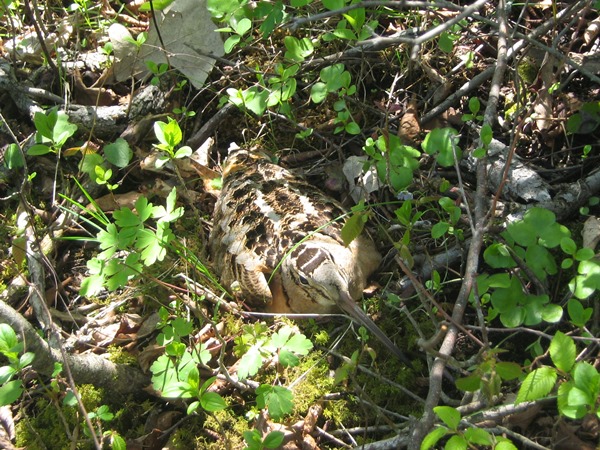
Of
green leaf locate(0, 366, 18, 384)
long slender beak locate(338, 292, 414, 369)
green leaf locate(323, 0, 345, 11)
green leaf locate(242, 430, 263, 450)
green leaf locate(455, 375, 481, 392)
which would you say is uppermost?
green leaf locate(323, 0, 345, 11)

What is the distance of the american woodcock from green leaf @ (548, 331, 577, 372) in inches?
43.3

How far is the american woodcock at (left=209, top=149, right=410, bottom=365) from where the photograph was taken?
10.4ft

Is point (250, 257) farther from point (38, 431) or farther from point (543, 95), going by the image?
point (543, 95)

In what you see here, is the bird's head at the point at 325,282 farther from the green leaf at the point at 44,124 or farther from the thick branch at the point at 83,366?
the green leaf at the point at 44,124

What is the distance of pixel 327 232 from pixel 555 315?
4.63 feet

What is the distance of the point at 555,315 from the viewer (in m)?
2.29

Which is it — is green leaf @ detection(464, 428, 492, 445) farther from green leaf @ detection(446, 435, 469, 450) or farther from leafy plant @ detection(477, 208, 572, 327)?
leafy plant @ detection(477, 208, 572, 327)

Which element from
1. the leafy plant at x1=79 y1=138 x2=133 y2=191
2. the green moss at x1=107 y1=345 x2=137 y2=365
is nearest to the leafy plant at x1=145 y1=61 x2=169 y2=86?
the leafy plant at x1=79 y1=138 x2=133 y2=191

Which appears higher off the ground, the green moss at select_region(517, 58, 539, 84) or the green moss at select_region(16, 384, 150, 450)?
the green moss at select_region(517, 58, 539, 84)

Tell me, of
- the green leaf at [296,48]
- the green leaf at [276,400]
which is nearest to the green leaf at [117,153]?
the green leaf at [296,48]

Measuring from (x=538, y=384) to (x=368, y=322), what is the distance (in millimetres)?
1149

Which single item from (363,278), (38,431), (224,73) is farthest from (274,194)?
(38,431)

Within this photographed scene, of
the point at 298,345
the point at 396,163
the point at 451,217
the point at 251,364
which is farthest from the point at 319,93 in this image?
the point at 251,364

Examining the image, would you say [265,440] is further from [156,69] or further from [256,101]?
[156,69]
